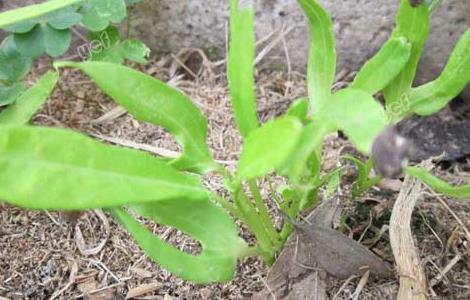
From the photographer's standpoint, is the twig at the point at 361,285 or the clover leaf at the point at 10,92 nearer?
the twig at the point at 361,285

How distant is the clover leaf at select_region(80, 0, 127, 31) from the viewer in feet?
3.56

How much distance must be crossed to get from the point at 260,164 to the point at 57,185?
7.4 inches

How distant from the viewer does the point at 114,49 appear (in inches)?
45.8

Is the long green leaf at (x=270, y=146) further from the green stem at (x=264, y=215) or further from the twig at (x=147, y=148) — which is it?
the twig at (x=147, y=148)

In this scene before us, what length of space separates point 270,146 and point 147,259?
1.35ft

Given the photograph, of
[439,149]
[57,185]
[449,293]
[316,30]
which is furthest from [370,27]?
[57,185]

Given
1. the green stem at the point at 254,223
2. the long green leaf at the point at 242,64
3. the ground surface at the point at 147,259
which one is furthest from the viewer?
the ground surface at the point at 147,259

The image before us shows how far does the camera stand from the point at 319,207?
3.09 ft

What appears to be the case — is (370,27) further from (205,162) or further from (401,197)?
(205,162)

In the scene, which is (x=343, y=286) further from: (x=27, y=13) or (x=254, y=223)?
(x=27, y=13)

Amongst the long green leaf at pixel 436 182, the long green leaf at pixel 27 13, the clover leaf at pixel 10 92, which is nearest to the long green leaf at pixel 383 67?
the long green leaf at pixel 436 182

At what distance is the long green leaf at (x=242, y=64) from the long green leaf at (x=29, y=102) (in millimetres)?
285

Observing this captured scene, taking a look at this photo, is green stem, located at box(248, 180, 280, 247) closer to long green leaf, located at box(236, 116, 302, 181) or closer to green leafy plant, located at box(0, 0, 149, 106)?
long green leaf, located at box(236, 116, 302, 181)

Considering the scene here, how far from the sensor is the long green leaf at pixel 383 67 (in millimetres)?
896
